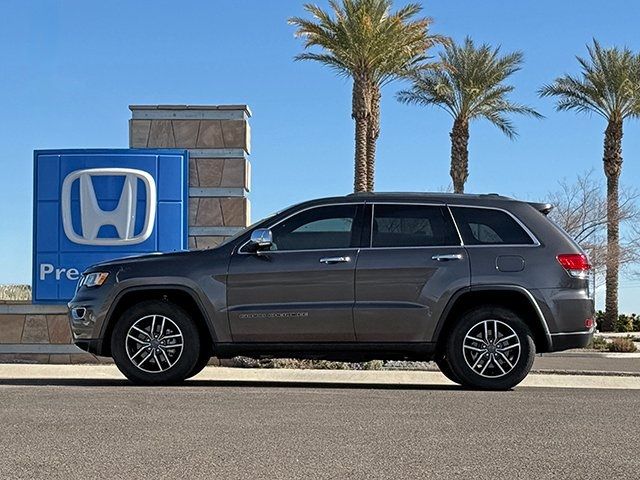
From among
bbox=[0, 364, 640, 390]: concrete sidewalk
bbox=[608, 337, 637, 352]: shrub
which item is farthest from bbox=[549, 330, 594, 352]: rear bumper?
bbox=[608, 337, 637, 352]: shrub

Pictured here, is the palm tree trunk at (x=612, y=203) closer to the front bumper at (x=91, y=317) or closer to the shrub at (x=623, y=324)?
the shrub at (x=623, y=324)

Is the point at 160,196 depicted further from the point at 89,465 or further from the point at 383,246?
the point at 89,465

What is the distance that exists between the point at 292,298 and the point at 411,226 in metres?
1.41

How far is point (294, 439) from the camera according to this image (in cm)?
775

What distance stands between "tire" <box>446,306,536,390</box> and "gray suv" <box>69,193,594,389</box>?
0.04ft

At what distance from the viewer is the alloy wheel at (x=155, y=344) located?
38.2 ft

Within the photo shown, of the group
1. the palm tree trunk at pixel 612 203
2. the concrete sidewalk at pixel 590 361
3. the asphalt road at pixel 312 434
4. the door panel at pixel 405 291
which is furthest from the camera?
the palm tree trunk at pixel 612 203

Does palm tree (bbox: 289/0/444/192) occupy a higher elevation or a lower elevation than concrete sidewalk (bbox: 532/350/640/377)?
higher

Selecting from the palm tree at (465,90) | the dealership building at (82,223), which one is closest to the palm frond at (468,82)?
the palm tree at (465,90)

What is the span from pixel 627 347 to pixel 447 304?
77.5 feet

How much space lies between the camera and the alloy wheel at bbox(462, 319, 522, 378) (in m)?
11.3

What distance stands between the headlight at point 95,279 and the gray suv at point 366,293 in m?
0.09

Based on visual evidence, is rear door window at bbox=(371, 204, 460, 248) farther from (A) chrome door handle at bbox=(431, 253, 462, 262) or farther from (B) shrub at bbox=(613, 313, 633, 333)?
(B) shrub at bbox=(613, 313, 633, 333)

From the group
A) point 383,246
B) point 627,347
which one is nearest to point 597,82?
point 627,347
